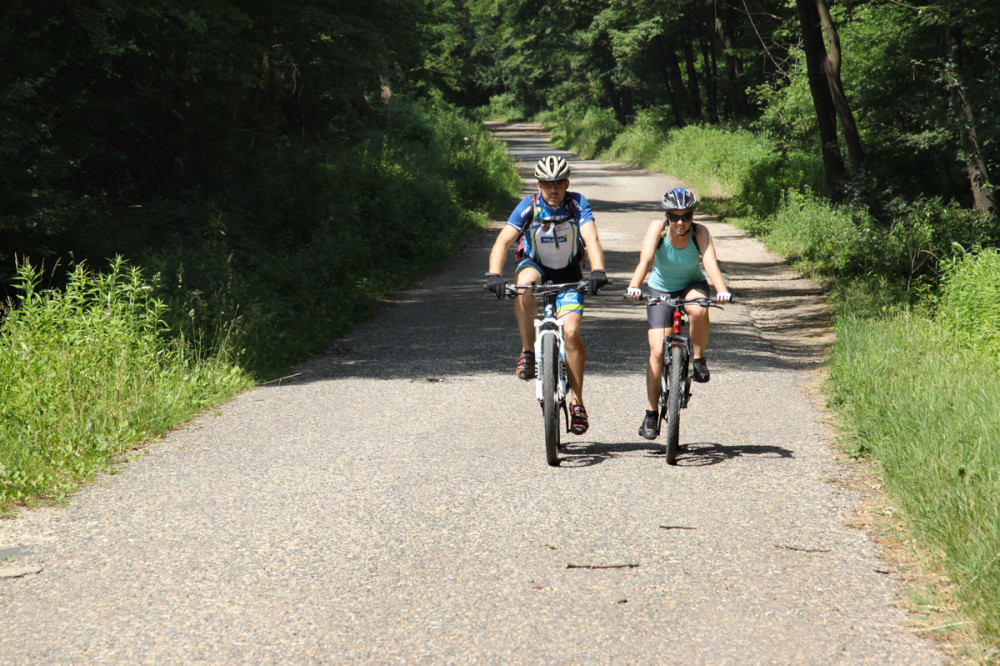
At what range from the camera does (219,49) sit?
1469cm

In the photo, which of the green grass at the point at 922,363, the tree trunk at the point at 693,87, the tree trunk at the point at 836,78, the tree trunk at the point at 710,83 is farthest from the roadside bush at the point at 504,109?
the tree trunk at the point at 836,78

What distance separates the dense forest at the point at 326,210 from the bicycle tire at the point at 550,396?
199 cm

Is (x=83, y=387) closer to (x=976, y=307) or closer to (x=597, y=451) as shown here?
(x=597, y=451)

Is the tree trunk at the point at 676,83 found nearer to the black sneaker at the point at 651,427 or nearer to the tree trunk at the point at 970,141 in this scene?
the tree trunk at the point at 970,141

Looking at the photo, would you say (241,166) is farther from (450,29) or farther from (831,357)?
(450,29)

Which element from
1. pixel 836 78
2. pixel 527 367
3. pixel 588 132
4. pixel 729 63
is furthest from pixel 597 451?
pixel 588 132

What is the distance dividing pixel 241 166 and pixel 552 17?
28621mm

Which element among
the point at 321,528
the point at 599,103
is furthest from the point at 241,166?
the point at 599,103

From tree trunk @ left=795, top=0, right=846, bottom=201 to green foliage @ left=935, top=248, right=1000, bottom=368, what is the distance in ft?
26.3

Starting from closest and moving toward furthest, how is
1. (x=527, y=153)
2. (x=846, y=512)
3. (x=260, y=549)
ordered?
(x=260, y=549) < (x=846, y=512) < (x=527, y=153)

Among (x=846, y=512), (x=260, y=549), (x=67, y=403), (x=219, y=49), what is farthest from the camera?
(x=219, y=49)

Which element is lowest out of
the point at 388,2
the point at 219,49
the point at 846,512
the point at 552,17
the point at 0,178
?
the point at 846,512

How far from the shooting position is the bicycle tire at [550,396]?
6.34 metres

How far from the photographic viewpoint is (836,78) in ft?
59.4
